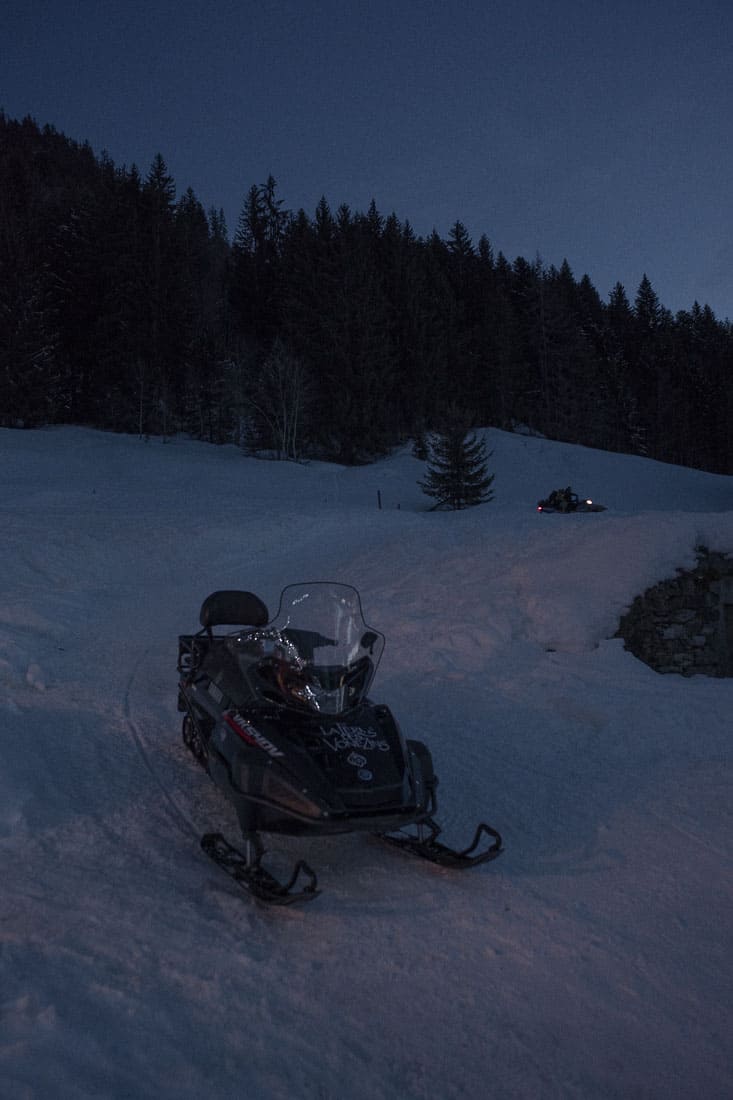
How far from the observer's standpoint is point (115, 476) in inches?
1116

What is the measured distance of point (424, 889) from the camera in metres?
3.63

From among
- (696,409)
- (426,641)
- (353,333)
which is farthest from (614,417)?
(426,641)

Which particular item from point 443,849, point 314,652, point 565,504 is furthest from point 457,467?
point 443,849

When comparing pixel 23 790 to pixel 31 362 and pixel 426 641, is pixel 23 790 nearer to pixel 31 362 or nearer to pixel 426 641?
pixel 426 641

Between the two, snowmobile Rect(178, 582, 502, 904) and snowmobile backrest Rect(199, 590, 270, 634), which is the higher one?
snowmobile backrest Rect(199, 590, 270, 634)

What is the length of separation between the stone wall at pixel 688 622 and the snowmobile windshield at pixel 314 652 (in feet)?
16.8

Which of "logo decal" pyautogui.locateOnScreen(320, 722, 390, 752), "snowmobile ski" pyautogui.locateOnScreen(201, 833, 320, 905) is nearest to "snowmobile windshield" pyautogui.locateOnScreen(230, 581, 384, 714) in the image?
"logo decal" pyautogui.locateOnScreen(320, 722, 390, 752)

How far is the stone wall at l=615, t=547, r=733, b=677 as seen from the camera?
875 centimetres

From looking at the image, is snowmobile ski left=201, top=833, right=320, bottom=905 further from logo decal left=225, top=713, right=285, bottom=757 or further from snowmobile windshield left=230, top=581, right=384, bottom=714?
snowmobile windshield left=230, top=581, right=384, bottom=714

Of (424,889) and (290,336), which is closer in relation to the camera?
(424,889)

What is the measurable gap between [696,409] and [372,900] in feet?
242

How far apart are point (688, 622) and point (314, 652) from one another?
6.34m

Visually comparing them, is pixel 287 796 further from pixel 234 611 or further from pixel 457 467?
pixel 457 467

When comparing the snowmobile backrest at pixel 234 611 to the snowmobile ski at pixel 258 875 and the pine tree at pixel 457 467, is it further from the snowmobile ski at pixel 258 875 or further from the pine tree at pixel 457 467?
the pine tree at pixel 457 467
